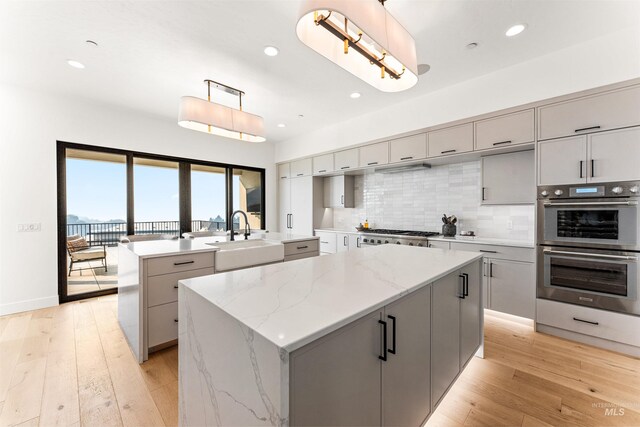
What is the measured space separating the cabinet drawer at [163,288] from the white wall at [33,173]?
2579 millimetres

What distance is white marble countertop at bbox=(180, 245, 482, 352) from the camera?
0.85 m

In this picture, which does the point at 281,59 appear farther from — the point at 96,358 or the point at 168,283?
the point at 96,358

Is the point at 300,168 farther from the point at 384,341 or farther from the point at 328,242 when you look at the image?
the point at 384,341

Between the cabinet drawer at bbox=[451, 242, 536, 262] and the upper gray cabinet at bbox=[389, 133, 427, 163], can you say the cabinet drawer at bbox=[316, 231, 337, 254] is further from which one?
the cabinet drawer at bbox=[451, 242, 536, 262]

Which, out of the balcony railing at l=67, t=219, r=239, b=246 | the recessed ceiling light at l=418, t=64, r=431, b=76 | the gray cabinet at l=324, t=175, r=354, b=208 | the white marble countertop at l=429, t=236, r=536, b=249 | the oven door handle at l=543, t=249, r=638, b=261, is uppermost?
the recessed ceiling light at l=418, t=64, r=431, b=76

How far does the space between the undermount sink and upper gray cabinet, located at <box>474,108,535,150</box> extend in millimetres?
2631

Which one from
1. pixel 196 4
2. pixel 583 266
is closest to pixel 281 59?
pixel 196 4

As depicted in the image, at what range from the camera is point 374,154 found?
4.26 meters

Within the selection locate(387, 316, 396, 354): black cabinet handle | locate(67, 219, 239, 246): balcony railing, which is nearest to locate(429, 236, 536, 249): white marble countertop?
locate(387, 316, 396, 354): black cabinet handle

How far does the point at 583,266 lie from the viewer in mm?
2498

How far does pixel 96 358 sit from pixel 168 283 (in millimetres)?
868

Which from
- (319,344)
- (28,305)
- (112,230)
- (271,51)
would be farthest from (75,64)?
(319,344)

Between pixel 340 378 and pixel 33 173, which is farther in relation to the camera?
pixel 33 173

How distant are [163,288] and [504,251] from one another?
3.45m
